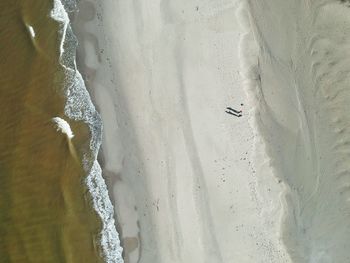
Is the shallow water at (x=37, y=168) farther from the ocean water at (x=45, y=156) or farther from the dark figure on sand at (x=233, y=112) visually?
the dark figure on sand at (x=233, y=112)

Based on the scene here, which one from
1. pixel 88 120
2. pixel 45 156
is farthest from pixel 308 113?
pixel 45 156

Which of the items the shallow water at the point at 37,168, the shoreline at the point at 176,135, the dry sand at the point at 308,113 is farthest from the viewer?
the shallow water at the point at 37,168

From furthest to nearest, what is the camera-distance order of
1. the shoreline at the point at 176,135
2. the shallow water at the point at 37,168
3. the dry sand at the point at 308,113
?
the shallow water at the point at 37,168 < the shoreline at the point at 176,135 < the dry sand at the point at 308,113

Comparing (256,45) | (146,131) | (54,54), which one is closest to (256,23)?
(256,45)

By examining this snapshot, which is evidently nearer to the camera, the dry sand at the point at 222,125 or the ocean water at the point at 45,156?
the dry sand at the point at 222,125

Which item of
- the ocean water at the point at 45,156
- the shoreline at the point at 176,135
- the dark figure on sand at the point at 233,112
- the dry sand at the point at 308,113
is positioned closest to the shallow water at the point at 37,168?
the ocean water at the point at 45,156

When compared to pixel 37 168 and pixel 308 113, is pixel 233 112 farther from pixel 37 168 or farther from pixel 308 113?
pixel 37 168
